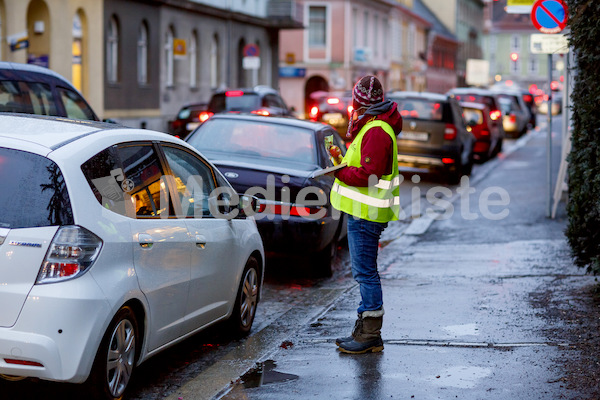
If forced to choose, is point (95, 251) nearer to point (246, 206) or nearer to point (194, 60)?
point (246, 206)

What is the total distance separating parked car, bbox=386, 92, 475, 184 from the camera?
71.4ft

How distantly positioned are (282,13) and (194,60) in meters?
9.37

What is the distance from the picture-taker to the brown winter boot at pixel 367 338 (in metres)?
7.19

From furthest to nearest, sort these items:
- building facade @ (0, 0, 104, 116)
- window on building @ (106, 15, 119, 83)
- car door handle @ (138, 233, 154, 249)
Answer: window on building @ (106, 15, 119, 83), building facade @ (0, 0, 104, 116), car door handle @ (138, 233, 154, 249)

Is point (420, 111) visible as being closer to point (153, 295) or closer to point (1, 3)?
point (1, 3)

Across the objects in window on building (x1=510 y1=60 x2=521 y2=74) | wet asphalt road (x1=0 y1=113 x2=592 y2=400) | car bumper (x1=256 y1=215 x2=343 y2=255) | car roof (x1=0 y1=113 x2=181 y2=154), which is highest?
window on building (x1=510 y1=60 x2=521 y2=74)

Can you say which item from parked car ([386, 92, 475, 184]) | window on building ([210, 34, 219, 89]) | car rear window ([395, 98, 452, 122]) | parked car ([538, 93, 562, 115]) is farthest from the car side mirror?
parked car ([538, 93, 562, 115])

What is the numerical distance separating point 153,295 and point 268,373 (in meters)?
1.00

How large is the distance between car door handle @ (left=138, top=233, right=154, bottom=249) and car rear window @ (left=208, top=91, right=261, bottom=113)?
65.1 feet

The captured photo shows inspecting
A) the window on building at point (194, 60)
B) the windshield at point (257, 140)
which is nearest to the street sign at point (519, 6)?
the windshield at point (257, 140)

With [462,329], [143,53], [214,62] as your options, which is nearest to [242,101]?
[143,53]

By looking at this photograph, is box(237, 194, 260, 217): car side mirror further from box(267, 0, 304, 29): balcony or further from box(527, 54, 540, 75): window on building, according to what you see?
box(527, 54, 540, 75): window on building

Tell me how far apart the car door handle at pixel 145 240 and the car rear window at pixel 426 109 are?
52.4ft

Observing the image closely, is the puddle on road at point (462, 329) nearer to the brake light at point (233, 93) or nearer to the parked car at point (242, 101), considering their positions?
the parked car at point (242, 101)
